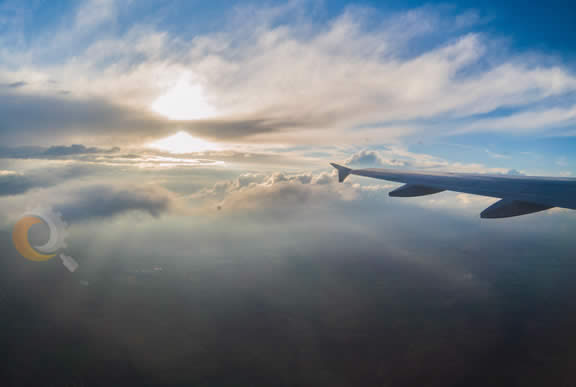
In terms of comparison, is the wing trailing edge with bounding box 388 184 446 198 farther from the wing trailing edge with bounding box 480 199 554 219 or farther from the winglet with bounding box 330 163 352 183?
the winglet with bounding box 330 163 352 183

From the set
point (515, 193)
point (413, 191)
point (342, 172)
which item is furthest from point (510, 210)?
point (342, 172)

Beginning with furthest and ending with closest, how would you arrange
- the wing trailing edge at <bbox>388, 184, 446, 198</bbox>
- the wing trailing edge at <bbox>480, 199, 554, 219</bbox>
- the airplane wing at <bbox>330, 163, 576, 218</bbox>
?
the wing trailing edge at <bbox>388, 184, 446, 198</bbox>
the wing trailing edge at <bbox>480, 199, 554, 219</bbox>
the airplane wing at <bbox>330, 163, 576, 218</bbox>

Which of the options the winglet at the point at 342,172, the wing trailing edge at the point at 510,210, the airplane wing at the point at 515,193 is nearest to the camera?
the airplane wing at the point at 515,193

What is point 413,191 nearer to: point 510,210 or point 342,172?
point 510,210

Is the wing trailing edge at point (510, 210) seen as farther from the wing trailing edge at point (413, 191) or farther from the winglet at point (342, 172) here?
the winglet at point (342, 172)

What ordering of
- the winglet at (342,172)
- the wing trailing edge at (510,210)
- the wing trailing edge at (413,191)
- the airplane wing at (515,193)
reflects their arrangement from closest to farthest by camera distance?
the airplane wing at (515,193), the wing trailing edge at (510,210), the wing trailing edge at (413,191), the winglet at (342,172)

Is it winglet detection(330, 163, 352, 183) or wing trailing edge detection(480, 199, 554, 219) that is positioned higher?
winglet detection(330, 163, 352, 183)

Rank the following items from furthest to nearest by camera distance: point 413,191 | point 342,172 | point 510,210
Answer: point 342,172
point 413,191
point 510,210

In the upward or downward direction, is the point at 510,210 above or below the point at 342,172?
below

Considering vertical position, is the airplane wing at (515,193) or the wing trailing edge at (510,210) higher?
the airplane wing at (515,193)

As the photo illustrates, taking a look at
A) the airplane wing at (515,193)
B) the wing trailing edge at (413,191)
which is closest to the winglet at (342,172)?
the wing trailing edge at (413,191)

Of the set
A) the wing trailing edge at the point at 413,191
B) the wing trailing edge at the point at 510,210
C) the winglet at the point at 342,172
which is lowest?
the wing trailing edge at the point at 510,210

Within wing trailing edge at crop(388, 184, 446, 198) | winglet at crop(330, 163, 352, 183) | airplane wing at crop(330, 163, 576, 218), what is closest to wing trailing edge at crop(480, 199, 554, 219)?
airplane wing at crop(330, 163, 576, 218)
